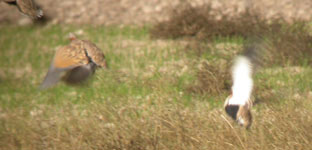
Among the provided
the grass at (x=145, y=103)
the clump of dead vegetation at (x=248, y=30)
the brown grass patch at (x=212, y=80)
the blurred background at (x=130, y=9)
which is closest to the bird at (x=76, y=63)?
the grass at (x=145, y=103)

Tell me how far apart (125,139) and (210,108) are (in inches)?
46.3

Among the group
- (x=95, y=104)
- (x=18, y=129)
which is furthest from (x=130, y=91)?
(x=18, y=129)

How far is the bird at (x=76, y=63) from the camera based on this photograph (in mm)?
4238

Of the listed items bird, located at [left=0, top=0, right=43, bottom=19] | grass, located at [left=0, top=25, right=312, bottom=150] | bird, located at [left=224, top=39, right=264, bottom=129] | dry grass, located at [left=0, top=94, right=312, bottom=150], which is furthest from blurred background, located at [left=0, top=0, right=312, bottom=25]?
bird, located at [left=0, top=0, right=43, bottom=19]

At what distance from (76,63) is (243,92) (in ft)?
3.85

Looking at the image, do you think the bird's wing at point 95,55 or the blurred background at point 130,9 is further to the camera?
the blurred background at point 130,9

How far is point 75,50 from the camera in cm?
432

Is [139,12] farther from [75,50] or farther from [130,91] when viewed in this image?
[75,50]

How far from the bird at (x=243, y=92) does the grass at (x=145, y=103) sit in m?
0.16

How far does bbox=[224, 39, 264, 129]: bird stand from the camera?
14.3 ft

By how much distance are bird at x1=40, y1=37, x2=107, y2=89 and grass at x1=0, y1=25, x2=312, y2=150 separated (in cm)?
64

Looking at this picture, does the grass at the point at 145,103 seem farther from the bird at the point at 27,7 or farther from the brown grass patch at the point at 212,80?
the bird at the point at 27,7

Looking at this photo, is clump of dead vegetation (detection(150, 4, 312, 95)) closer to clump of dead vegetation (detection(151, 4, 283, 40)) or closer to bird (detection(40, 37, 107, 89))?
clump of dead vegetation (detection(151, 4, 283, 40))

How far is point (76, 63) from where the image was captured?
425 centimetres
